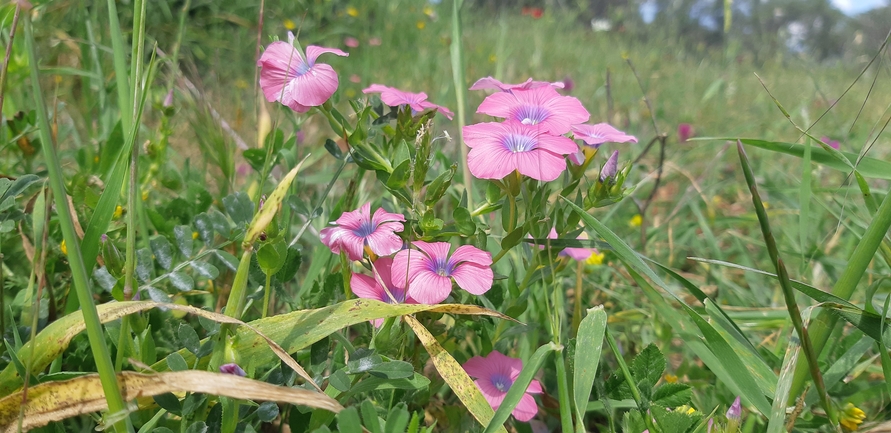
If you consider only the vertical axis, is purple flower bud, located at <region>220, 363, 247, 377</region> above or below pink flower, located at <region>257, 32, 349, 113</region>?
below

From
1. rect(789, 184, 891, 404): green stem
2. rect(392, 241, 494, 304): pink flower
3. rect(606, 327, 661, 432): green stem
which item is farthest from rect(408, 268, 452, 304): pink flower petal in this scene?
rect(789, 184, 891, 404): green stem

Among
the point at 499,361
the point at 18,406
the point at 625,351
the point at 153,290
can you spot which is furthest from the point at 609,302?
the point at 18,406

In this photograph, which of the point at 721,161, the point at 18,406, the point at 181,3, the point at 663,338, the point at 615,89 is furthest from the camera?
the point at 615,89

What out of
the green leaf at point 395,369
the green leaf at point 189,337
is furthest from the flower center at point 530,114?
the green leaf at point 189,337

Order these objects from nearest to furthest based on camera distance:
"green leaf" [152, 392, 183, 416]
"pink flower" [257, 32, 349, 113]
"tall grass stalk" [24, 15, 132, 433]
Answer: "tall grass stalk" [24, 15, 132, 433]
"green leaf" [152, 392, 183, 416]
"pink flower" [257, 32, 349, 113]

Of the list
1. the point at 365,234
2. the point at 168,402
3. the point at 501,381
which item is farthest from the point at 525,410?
the point at 168,402

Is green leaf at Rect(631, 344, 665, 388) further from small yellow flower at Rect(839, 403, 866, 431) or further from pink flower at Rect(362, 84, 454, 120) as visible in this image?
pink flower at Rect(362, 84, 454, 120)

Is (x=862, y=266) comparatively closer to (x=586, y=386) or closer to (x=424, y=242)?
(x=586, y=386)
